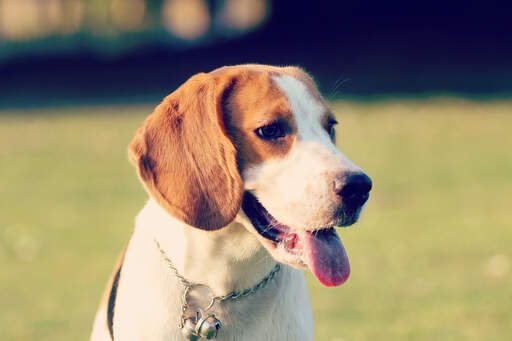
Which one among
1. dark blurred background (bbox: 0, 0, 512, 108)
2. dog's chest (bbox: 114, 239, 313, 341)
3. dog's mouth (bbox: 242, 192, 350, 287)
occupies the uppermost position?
dog's mouth (bbox: 242, 192, 350, 287)

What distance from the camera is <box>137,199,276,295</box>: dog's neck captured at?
12.2 ft

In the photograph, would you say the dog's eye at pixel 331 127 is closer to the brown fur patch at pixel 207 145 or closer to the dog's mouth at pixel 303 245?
the brown fur patch at pixel 207 145

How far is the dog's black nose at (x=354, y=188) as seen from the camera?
344 cm

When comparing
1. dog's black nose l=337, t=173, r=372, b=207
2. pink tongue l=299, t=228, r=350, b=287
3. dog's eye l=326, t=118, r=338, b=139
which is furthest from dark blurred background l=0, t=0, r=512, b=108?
dog's black nose l=337, t=173, r=372, b=207

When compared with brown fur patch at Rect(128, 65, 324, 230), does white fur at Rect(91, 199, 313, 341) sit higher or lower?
lower

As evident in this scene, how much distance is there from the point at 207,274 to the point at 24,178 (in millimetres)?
10193

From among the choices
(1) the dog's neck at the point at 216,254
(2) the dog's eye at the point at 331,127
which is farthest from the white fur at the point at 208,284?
(2) the dog's eye at the point at 331,127

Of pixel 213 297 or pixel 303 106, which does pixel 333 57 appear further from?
pixel 213 297

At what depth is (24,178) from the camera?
43.7 ft

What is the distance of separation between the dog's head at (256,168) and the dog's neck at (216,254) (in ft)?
0.34

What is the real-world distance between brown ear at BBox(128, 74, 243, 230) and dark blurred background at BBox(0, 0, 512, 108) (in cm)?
1640

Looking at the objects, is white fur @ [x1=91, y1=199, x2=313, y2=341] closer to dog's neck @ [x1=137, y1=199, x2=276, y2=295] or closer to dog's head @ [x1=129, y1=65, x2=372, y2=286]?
dog's neck @ [x1=137, y1=199, x2=276, y2=295]

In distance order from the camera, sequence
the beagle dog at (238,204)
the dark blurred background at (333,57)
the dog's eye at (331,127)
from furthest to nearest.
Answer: the dark blurred background at (333,57) → the dog's eye at (331,127) → the beagle dog at (238,204)

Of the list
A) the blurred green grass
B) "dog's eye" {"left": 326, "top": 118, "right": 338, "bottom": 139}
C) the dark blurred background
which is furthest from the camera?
the dark blurred background
